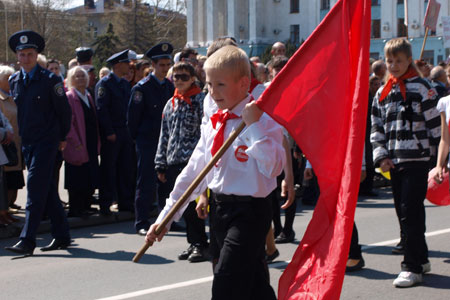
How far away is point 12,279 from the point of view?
710 cm

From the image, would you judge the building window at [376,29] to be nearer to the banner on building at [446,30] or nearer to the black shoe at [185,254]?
the banner on building at [446,30]

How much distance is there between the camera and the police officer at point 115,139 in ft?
34.1

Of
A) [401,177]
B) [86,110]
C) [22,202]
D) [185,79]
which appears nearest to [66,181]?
[86,110]

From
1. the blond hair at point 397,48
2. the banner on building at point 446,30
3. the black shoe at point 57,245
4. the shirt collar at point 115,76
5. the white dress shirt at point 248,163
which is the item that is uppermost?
the banner on building at point 446,30

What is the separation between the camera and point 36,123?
8.15 m

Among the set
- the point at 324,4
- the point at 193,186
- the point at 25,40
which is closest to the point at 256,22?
the point at 324,4

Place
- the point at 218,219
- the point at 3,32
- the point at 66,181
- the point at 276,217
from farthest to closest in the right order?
the point at 3,32, the point at 66,181, the point at 276,217, the point at 218,219

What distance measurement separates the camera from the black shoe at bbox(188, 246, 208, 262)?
771 cm

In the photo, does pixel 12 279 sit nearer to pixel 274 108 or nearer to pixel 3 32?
pixel 274 108

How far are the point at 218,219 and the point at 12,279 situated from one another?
3.25 metres

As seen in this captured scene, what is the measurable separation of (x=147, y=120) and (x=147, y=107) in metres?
0.16

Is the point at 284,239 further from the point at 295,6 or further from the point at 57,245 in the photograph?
the point at 295,6

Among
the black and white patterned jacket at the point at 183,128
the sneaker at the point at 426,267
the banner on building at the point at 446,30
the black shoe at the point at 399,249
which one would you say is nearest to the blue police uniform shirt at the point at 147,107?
the black and white patterned jacket at the point at 183,128

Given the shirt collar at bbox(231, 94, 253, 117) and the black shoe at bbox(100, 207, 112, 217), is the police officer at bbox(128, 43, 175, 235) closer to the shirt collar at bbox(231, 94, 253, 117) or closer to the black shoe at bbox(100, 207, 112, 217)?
the black shoe at bbox(100, 207, 112, 217)
